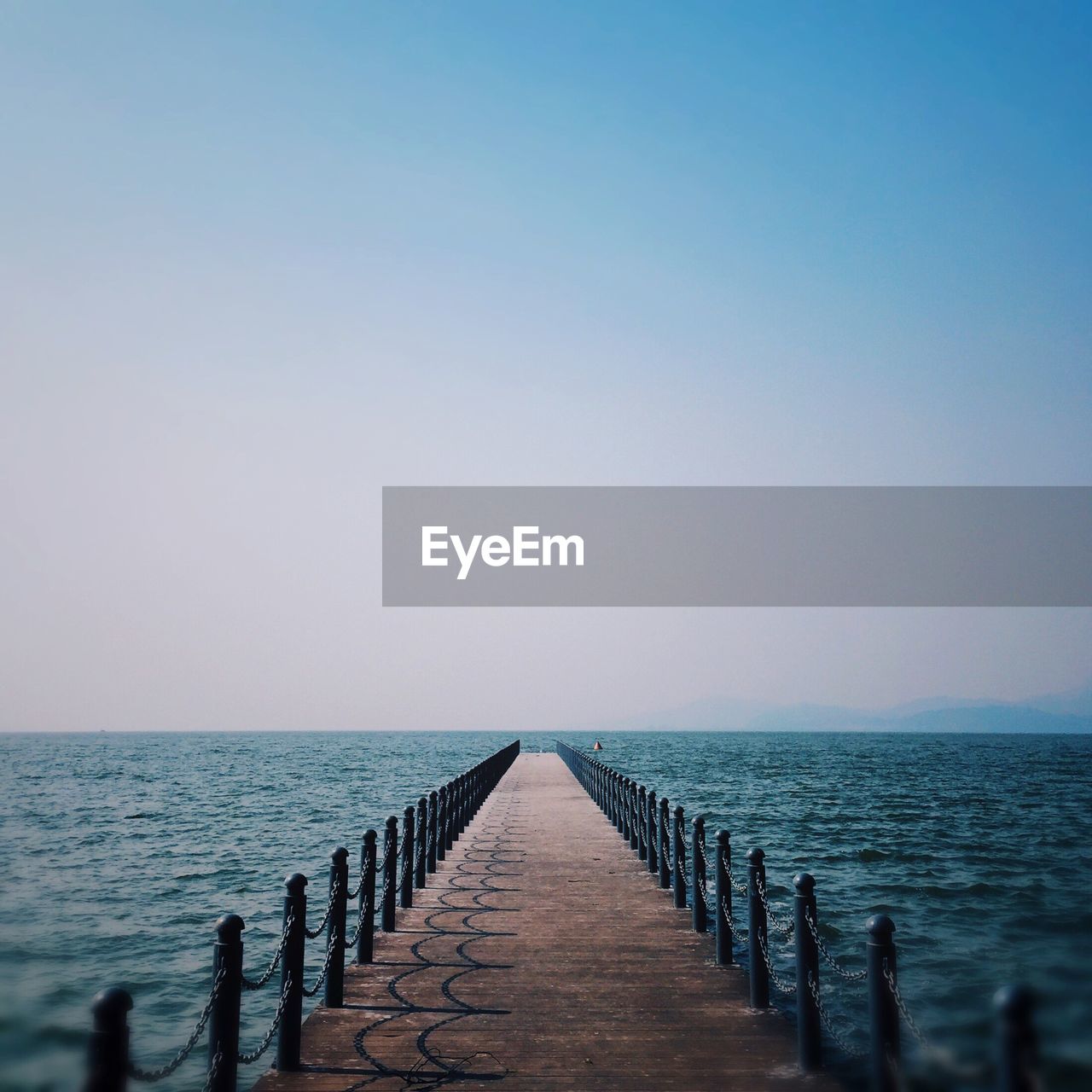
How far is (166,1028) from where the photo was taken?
11508 mm

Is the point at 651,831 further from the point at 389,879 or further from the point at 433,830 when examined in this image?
the point at 389,879

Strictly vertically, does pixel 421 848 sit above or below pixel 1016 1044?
below

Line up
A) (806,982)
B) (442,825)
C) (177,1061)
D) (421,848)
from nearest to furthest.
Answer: (177,1061) < (806,982) < (421,848) < (442,825)

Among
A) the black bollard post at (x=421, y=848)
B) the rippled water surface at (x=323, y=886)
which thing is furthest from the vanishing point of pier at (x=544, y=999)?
the rippled water surface at (x=323, y=886)

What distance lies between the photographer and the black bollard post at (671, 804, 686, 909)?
484 inches

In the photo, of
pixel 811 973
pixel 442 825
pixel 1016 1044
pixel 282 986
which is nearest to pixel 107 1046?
pixel 282 986

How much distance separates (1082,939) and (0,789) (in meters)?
58.7

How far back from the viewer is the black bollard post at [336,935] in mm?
8008

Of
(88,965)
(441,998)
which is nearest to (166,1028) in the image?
(88,965)

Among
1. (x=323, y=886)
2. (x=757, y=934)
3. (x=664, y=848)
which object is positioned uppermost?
(x=757, y=934)

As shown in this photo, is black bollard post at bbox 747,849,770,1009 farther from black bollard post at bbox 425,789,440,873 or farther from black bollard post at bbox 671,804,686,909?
black bollard post at bbox 425,789,440,873

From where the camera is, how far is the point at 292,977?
274 inches

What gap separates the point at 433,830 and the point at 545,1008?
25.0ft

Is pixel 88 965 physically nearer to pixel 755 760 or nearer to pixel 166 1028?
pixel 166 1028
